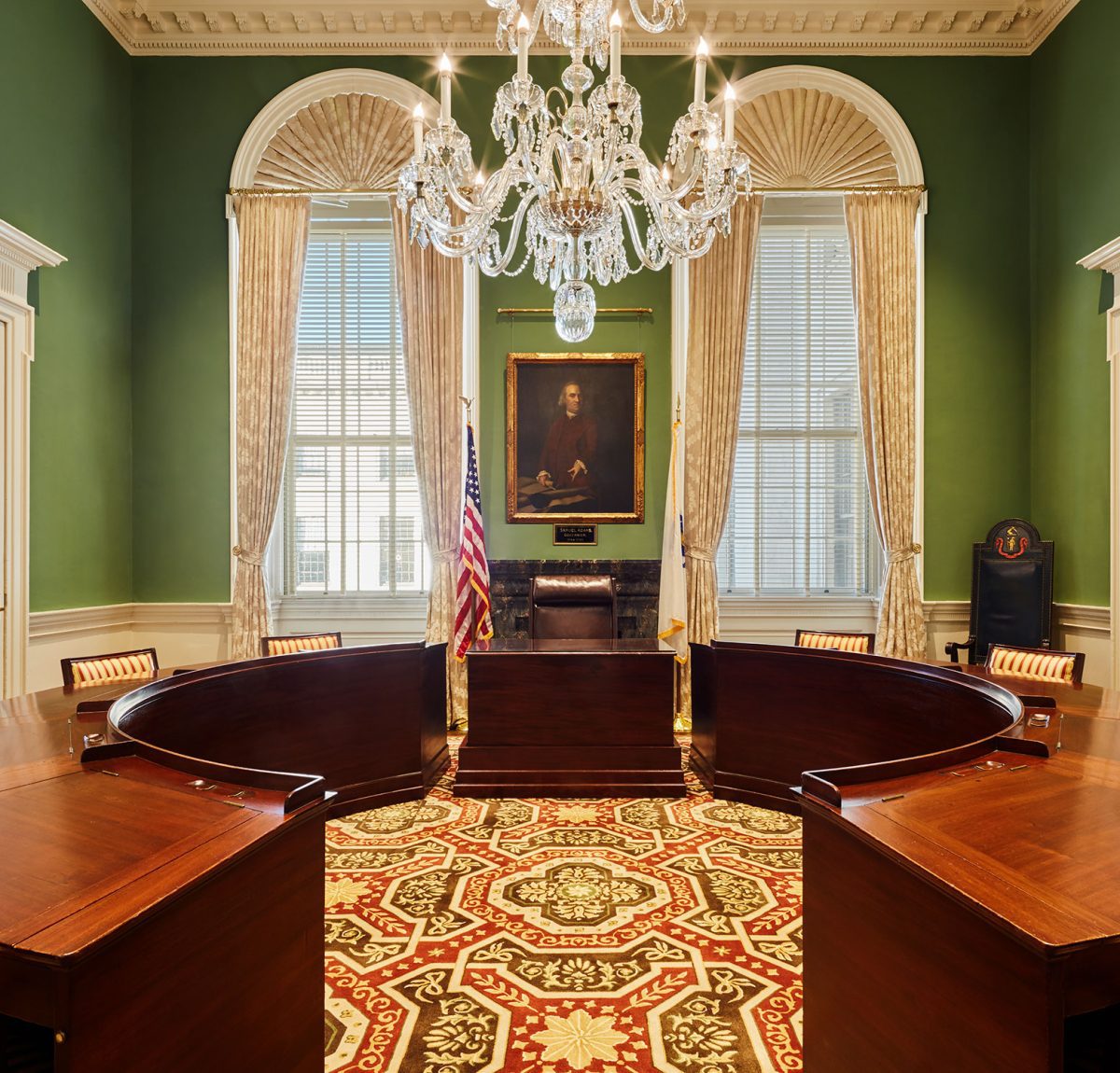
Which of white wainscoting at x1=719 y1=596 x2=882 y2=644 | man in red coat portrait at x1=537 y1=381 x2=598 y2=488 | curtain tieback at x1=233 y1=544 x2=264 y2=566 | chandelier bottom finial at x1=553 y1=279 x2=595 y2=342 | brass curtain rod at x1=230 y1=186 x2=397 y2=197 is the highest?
brass curtain rod at x1=230 y1=186 x2=397 y2=197

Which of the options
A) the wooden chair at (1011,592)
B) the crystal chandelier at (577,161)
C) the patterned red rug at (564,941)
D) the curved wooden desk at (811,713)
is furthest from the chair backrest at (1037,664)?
the crystal chandelier at (577,161)

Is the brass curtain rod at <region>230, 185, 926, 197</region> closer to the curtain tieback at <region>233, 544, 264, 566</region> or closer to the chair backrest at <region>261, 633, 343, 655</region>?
the curtain tieback at <region>233, 544, 264, 566</region>

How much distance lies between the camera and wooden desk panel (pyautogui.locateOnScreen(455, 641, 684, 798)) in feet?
13.4

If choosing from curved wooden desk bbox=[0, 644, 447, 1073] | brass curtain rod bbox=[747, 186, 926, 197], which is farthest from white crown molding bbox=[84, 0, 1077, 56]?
curved wooden desk bbox=[0, 644, 447, 1073]

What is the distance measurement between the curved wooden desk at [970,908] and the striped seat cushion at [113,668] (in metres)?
3.17

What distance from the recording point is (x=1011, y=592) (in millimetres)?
5273

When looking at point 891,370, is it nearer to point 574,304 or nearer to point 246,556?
point 574,304

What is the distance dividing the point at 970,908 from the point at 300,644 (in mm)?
3695

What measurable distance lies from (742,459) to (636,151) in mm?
3392

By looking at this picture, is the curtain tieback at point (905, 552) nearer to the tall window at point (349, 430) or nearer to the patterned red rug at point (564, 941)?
the patterned red rug at point (564, 941)

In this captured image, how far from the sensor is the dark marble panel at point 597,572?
18.9ft

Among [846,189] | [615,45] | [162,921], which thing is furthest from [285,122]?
[162,921]

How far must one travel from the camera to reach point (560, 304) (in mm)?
3510

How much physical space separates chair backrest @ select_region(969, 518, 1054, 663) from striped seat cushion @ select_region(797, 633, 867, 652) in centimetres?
174
